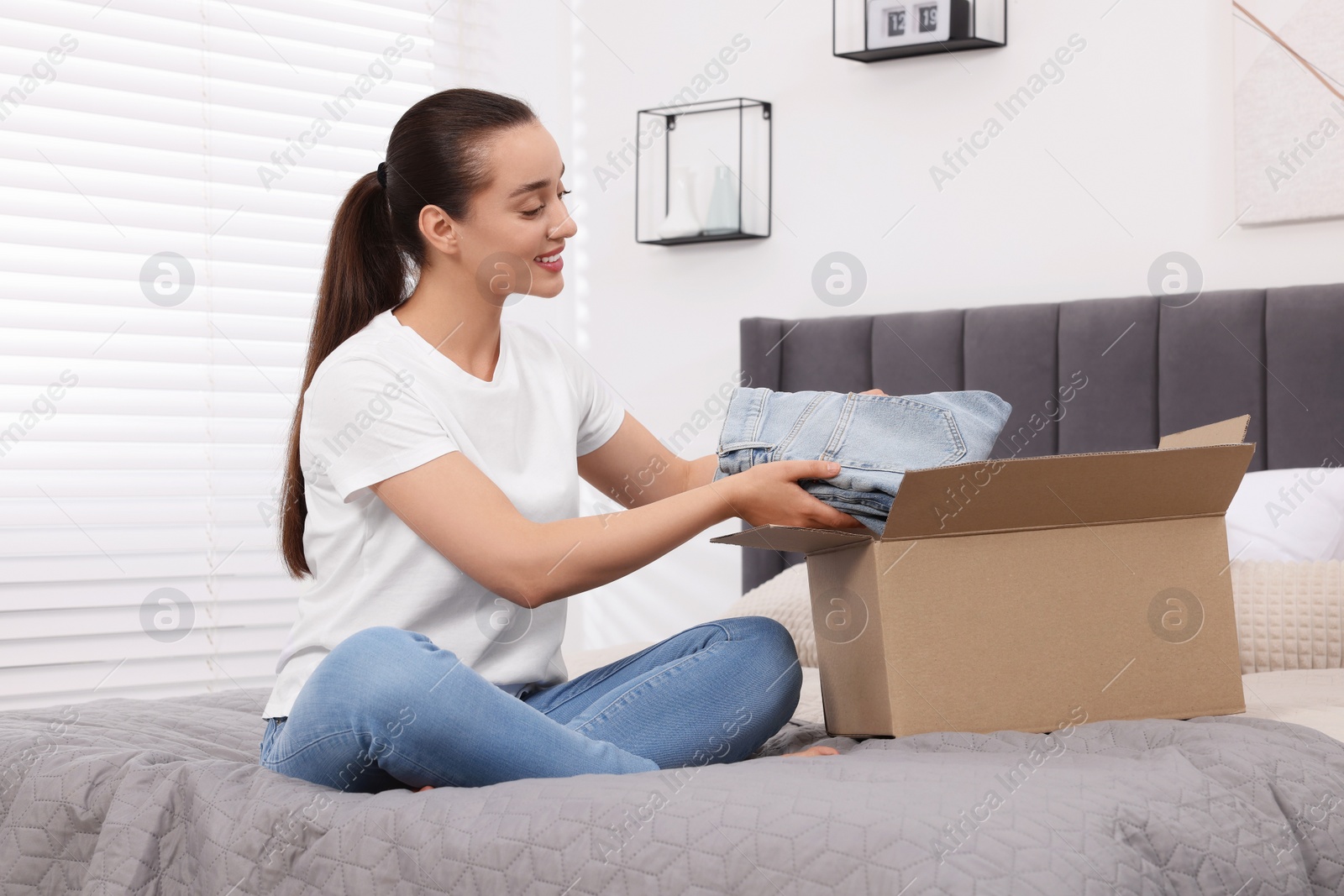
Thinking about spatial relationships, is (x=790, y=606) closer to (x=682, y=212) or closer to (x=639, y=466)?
(x=639, y=466)

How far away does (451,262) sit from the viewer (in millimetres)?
1488

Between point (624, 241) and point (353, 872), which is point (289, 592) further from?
point (353, 872)

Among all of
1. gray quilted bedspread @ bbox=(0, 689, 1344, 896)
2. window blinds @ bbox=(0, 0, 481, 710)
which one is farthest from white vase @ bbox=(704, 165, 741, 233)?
gray quilted bedspread @ bbox=(0, 689, 1344, 896)

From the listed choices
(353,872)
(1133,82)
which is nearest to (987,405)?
(353,872)

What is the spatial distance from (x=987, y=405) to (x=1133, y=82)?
58.0 inches

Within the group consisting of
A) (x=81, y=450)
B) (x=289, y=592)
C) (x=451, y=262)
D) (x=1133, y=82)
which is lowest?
(x=289, y=592)

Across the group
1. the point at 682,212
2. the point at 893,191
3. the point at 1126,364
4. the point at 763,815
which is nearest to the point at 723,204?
the point at 682,212

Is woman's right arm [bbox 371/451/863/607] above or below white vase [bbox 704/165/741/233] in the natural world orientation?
below

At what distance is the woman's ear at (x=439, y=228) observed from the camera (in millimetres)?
1473

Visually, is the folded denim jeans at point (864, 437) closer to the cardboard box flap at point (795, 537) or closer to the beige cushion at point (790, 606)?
the cardboard box flap at point (795, 537)

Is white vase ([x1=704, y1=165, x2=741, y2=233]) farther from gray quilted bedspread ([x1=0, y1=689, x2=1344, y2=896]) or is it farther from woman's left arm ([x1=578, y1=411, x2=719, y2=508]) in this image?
gray quilted bedspread ([x1=0, y1=689, x2=1344, y2=896])

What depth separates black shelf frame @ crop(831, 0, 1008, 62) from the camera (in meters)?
2.59

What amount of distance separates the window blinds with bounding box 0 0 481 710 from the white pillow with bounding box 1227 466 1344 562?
78.4 inches

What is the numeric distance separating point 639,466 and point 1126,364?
1.14m
